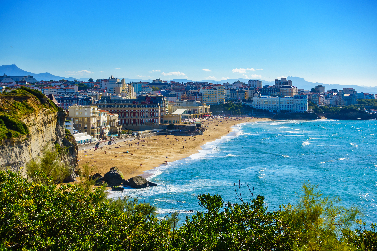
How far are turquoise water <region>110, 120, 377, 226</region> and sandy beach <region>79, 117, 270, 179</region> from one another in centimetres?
283

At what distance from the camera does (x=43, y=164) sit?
31.3m

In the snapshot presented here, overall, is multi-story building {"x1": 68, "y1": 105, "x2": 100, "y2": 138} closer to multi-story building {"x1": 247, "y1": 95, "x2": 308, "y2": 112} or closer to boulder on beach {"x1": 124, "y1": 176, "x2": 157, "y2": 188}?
boulder on beach {"x1": 124, "y1": 176, "x2": 157, "y2": 188}

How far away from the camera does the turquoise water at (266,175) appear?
3612 cm

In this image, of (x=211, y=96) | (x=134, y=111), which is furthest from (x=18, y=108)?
(x=211, y=96)

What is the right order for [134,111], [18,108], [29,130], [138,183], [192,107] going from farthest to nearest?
[192,107] → [134,111] → [138,183] → [18,108] → [29,130]

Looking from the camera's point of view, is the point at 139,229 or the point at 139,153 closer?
the point at 139,229

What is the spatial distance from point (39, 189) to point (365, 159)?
59.8 metres

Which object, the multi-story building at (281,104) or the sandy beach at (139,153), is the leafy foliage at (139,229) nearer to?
the sandy beach at (139,153)

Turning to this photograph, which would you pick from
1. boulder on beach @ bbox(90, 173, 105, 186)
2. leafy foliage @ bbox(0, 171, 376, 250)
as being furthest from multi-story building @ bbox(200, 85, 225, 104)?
leafy foliage @ bbox(0, 171, 376, 250)

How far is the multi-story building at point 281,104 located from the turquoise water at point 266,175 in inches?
4046

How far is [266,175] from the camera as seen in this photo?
4791 cm

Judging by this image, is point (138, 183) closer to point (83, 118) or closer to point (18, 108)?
point (18, 108)

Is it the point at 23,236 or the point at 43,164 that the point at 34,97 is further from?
the point at 23,236

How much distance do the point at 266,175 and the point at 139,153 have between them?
2326cm
